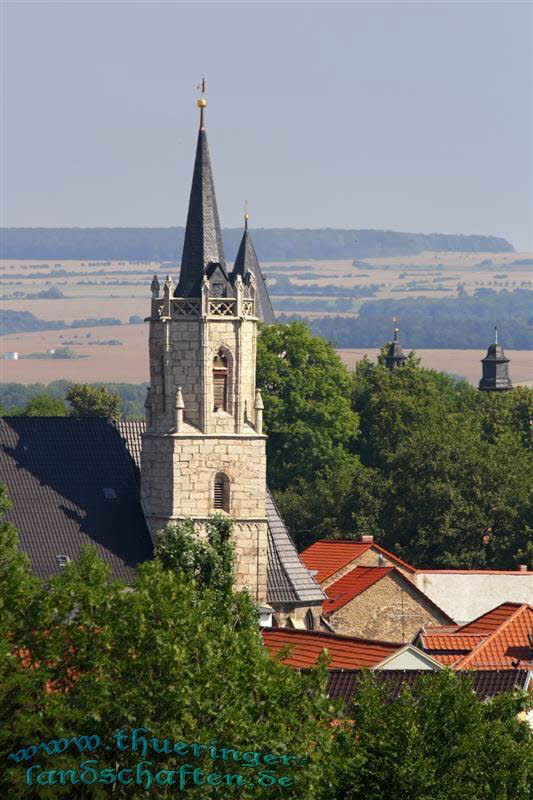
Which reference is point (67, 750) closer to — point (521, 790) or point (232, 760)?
point (232, 760)

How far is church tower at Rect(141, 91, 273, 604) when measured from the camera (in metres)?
65.5

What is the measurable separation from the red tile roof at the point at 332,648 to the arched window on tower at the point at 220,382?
28.4ft

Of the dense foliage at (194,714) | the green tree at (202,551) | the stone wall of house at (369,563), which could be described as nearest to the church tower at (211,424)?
the green tree at (202,551)

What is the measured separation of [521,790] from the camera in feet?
137

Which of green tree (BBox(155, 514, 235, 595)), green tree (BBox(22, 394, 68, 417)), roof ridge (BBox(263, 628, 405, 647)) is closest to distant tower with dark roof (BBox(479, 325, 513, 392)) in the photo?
green tree (BBox(22, 394, 68, 417))

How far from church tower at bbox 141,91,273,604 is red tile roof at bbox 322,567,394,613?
6047 millimetres

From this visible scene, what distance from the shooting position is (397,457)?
308 feet

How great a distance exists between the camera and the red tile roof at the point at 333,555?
3088 inches

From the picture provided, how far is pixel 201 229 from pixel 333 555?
16.1 m

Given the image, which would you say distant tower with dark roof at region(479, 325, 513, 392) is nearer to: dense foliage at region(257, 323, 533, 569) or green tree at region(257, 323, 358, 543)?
dense foliage at region(257, 323, 533, 569)

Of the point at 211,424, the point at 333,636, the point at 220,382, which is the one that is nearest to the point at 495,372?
the point at 220,382

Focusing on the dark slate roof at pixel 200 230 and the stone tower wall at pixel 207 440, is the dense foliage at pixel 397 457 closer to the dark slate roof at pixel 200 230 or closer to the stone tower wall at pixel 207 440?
the stone tower wall at pixel 207 440

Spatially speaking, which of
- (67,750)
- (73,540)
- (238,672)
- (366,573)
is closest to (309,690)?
(238,672)

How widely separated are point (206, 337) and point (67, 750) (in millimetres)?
25884
